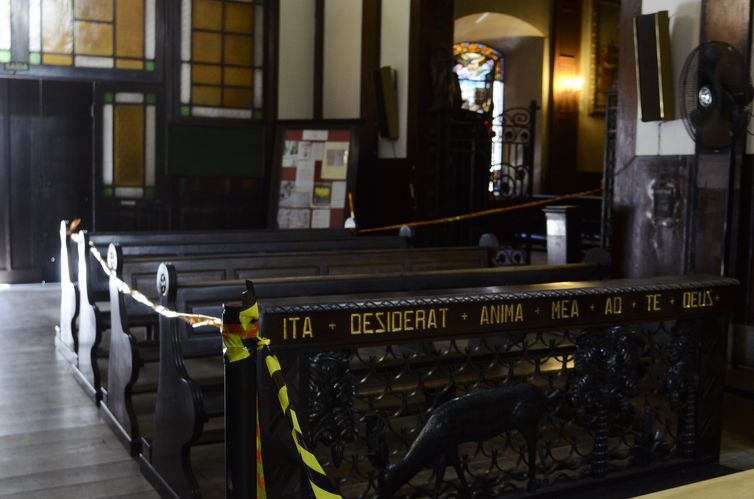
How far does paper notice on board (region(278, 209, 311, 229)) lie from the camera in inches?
388

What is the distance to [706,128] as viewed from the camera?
5.54 metres

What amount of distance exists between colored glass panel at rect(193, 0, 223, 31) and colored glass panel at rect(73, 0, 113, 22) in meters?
0.98

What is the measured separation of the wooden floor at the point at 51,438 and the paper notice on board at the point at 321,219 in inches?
152

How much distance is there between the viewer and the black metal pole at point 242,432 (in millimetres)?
2570

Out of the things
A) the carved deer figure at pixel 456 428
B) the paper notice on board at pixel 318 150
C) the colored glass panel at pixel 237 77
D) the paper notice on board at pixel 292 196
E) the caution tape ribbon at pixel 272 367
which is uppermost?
the colored glass panel at pixel 237 77

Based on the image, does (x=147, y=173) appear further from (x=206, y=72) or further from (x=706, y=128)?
(x=706, y=128)

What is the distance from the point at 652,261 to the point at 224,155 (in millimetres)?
5642

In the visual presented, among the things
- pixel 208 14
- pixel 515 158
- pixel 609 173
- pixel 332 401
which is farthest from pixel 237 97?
pixel 332 401

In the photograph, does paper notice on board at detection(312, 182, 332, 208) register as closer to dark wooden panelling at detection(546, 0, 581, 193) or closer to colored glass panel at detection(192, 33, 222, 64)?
colored glass panel at detection(192, 33, 222, 64)

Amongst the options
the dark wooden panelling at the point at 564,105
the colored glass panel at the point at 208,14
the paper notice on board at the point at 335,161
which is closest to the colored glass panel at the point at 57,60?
the colored glass panel at the point at 208,14

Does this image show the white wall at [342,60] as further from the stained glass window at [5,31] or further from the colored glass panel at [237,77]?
the stained glass window at [5,31]

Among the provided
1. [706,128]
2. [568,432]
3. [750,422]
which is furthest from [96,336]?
[706,128]

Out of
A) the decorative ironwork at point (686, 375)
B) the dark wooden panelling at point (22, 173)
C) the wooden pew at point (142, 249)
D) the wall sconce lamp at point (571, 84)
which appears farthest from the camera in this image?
the wall sconce lamp at point (571, 84)

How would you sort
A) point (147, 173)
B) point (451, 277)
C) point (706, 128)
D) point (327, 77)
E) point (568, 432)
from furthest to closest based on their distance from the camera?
point (327, 77) < point (147, 173) < point (706, 128) < point (568, 432) < point (451, 277)
